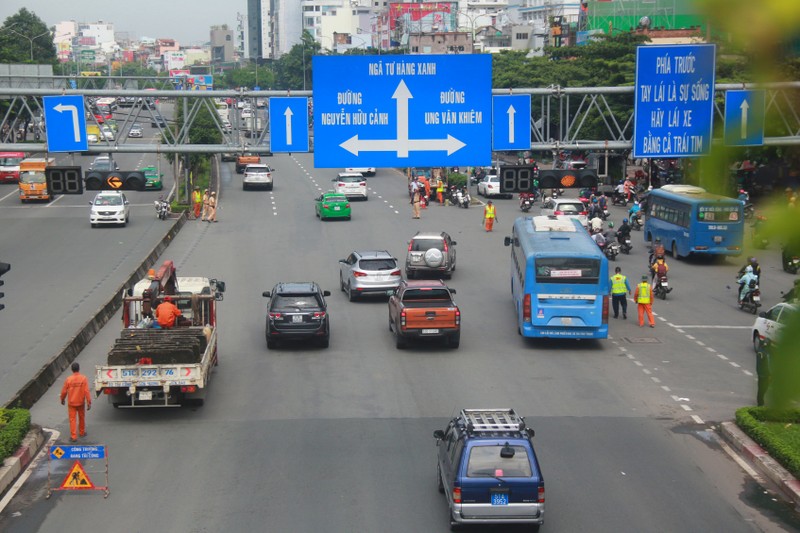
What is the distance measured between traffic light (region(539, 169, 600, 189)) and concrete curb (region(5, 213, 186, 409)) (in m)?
12.1

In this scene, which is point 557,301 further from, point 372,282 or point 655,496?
point 655,496

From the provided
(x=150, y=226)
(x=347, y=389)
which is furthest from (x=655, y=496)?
(x=150, y=226)

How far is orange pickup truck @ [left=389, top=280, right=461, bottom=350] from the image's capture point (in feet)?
81.1

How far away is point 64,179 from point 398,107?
9.56m

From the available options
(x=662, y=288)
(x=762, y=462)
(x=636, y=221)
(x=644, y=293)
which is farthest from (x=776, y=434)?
(x=636, y=221)

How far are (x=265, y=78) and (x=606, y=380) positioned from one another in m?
178

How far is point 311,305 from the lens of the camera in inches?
990

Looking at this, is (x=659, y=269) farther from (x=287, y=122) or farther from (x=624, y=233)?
(x=287, y=122)

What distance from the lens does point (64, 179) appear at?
85.9 ft

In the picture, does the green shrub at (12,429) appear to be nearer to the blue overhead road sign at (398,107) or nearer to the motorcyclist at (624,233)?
the blue overhead road sign at (398,107)

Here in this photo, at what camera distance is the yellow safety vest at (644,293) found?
89.6 feet

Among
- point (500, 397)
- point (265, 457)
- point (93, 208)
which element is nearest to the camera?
point (265, 457)

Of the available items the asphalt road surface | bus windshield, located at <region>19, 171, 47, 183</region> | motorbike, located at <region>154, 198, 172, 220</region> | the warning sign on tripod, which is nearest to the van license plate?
the asphalt road surface

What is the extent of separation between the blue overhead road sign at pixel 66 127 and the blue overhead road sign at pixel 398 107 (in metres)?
6.54
